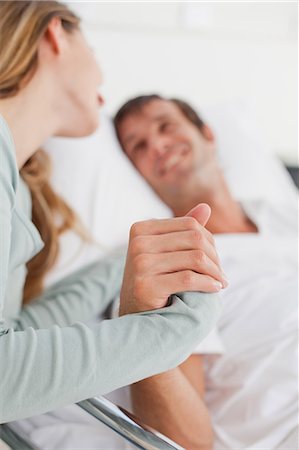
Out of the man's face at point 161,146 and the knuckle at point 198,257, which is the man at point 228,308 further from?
the knuckle at point 198,257

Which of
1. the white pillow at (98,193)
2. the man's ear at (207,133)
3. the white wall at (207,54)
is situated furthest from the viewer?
the white wall at (207,54)

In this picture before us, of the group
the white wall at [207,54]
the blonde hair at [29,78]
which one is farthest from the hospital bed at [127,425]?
the white wall at [207,54]

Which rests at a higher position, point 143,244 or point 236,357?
point 143,244

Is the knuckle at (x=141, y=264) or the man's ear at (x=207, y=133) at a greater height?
the knuckle at (x=141, y=264)

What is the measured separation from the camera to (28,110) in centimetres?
94

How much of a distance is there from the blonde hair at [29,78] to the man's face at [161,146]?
250 mm

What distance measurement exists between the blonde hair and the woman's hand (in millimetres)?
358

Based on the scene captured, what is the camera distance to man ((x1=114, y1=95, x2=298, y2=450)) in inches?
37.4

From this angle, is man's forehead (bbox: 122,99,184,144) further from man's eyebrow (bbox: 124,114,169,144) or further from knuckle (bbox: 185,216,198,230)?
knuckle (bbox: 185,216,198,230)

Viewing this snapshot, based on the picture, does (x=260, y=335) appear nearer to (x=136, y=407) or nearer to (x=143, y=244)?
(x=136, y=407)

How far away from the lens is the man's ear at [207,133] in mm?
1575

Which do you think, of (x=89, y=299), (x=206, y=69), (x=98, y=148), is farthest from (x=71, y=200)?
(x=206, y=69)

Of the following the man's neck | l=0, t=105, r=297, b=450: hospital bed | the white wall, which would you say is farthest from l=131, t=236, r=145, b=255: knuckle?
the white wall

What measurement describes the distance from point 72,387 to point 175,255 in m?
0.20
